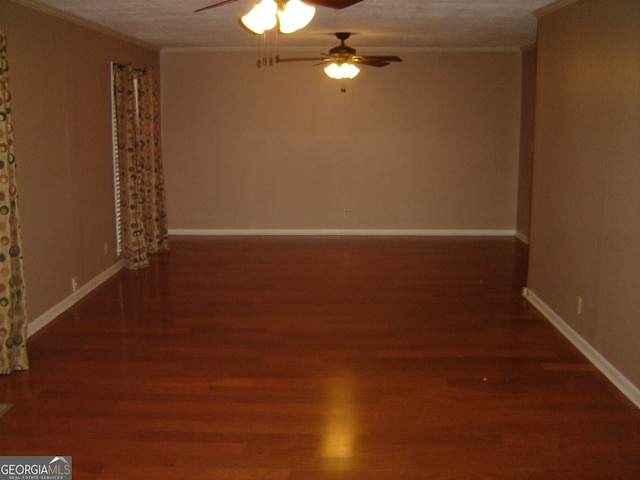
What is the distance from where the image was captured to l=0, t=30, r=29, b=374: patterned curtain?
4094 millimetres

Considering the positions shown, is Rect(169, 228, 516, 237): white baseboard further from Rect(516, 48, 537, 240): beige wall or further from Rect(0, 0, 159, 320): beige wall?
Rect(0, 0, 159, 320): beige wall

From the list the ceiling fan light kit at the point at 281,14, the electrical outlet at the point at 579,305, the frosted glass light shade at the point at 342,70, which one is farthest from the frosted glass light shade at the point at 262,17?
the frosted glass light shade at the point at 342,70

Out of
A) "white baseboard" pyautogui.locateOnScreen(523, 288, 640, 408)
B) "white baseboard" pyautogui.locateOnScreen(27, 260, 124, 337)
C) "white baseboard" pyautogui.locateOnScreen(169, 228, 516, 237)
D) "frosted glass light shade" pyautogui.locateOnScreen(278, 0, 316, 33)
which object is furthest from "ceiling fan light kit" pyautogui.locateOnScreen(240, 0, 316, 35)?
"white baseboard" pyautogui.locateOnScreen(169, 228, 516, 237)

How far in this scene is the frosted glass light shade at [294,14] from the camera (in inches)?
119

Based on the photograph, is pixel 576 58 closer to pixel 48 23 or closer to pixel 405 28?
pixel 405 28

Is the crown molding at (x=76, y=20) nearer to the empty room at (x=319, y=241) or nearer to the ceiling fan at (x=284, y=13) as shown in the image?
the empty room at (x=319, y=241)

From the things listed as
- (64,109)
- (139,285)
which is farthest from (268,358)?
(64,109)

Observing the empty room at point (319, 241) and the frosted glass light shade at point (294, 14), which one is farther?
the empty room at point (319, 241)

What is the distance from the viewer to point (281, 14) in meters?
3.09

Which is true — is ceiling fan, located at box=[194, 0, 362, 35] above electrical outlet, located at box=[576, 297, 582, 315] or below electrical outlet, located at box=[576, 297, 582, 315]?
above

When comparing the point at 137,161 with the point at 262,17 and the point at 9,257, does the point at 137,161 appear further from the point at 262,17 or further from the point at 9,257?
the point at 262,17

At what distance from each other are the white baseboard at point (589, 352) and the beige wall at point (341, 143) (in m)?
3.32

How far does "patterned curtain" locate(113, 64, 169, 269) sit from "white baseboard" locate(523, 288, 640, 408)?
4.21 m

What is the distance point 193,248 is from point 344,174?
2340mm
